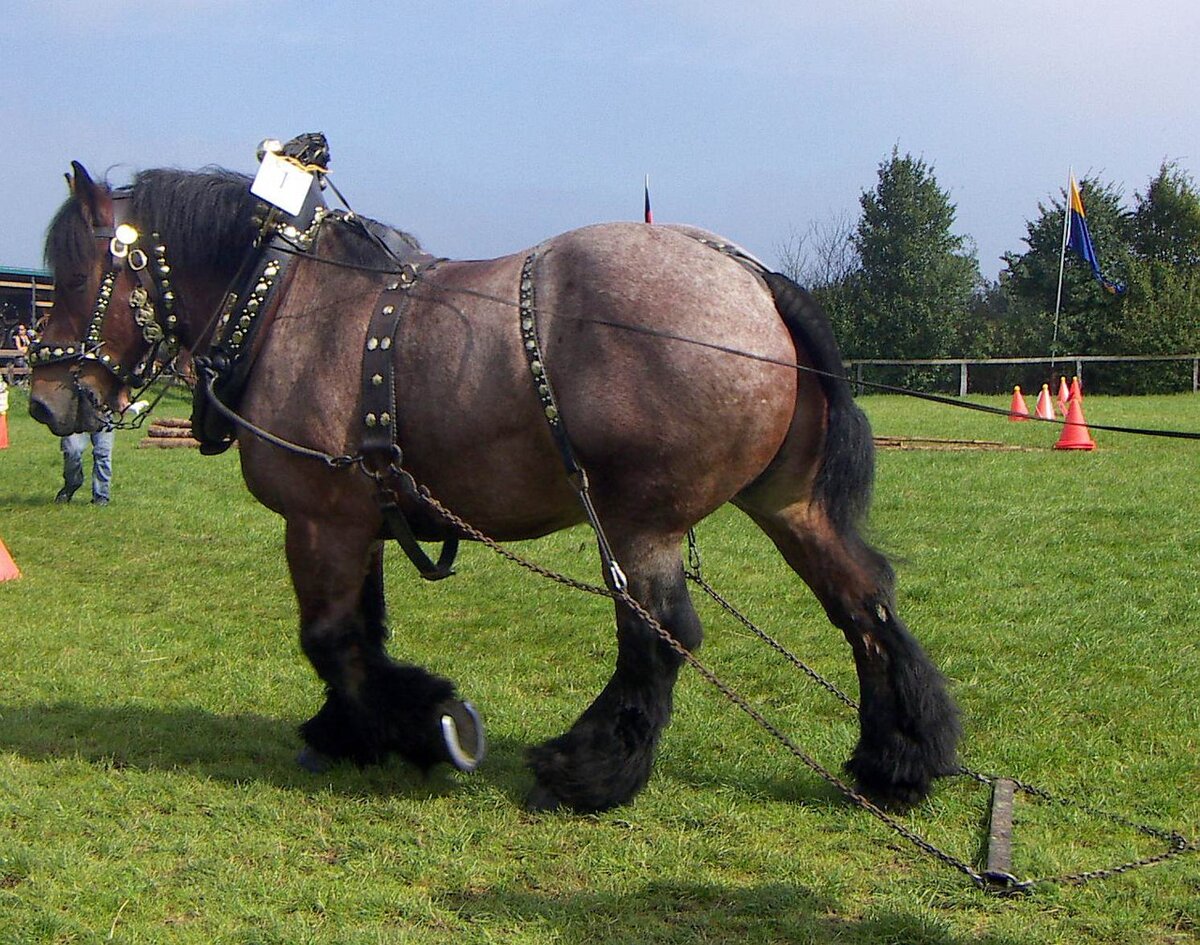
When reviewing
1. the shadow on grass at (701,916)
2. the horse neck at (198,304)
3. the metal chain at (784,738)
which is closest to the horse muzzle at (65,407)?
the horse neck at (198,304)

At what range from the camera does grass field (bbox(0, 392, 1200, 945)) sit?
3.22 m

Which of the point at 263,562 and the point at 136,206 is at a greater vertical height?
the point at 136,206

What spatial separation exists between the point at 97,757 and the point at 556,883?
2.18 m

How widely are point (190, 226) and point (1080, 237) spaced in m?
32.0

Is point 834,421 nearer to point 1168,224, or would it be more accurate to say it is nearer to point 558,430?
point 558,430

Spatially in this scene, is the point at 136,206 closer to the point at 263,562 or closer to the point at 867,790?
the point at 867,790

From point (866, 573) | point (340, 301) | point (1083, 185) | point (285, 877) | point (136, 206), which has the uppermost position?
point (1083, 185)

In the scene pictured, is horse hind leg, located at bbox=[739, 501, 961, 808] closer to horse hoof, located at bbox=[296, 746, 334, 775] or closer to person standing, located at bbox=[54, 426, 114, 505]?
horse hoof, located at bbox=[296, 746, 334, 775]

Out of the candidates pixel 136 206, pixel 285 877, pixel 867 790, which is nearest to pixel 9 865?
pixel 285 877

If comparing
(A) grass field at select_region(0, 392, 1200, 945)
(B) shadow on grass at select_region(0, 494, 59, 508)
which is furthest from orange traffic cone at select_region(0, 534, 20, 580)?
(B) shadow on grass at select_region(0, 494, 59, 508)

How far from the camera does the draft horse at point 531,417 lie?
368 cm

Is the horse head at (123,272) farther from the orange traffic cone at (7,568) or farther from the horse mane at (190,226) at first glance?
the orange traffic cone at (7,568)

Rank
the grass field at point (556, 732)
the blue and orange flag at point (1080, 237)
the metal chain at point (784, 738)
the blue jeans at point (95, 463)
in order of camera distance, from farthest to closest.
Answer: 1. the blue and orange flag at point (1080, 237)
2. the blue jeans at point (95, 463)
3. the metal chain at point (784, 738)
4. the grass field at point (556, 732)

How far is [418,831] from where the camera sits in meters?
3.82
